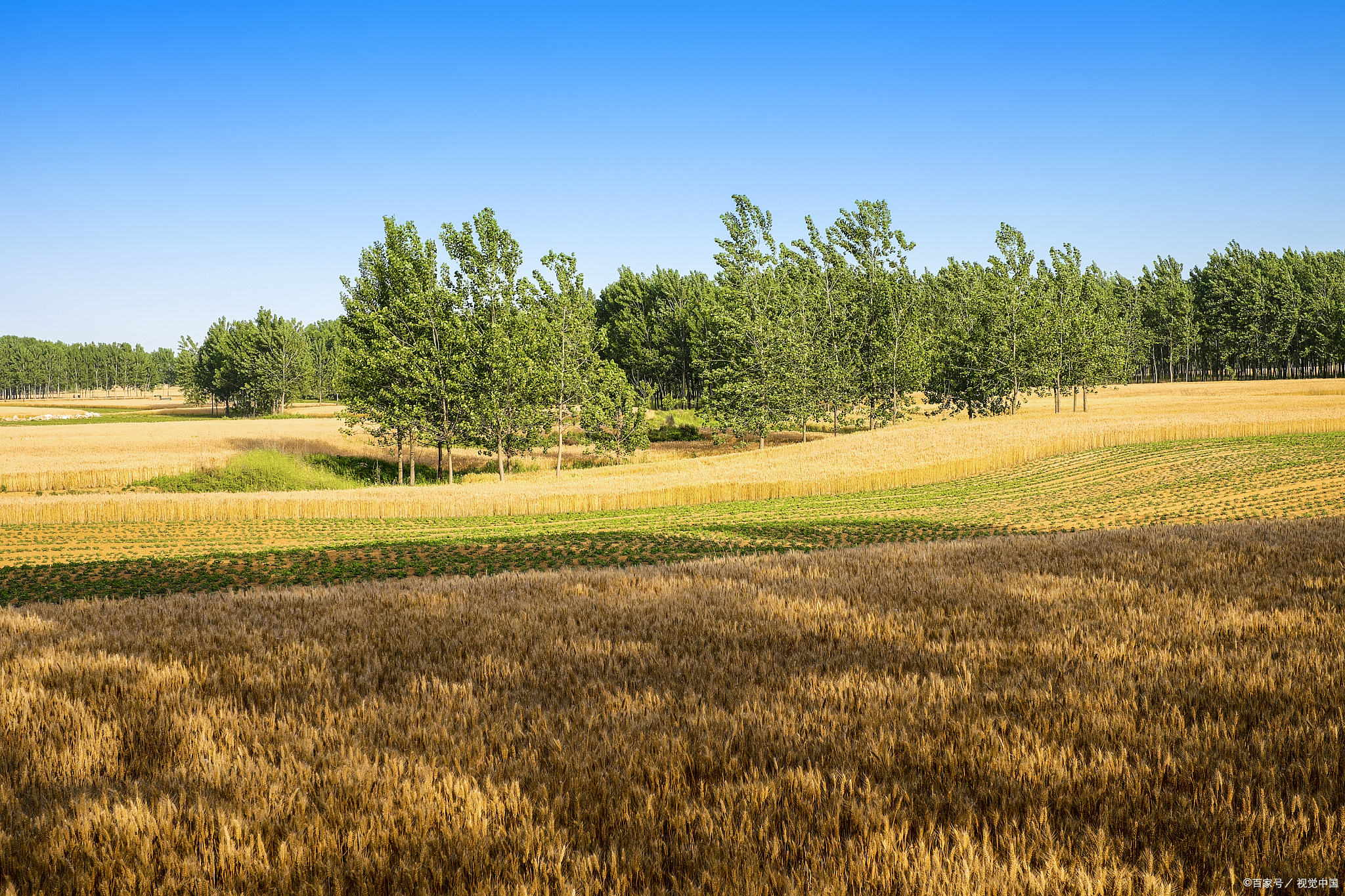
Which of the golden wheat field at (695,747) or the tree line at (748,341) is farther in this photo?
the tree line at (748,341)

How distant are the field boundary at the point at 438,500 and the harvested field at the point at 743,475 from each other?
48mm

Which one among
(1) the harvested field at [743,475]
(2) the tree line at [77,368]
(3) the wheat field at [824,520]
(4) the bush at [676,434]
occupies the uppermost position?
(2) the tree line at [77,368]

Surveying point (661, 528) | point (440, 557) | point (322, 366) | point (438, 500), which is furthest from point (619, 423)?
point (322, 366)

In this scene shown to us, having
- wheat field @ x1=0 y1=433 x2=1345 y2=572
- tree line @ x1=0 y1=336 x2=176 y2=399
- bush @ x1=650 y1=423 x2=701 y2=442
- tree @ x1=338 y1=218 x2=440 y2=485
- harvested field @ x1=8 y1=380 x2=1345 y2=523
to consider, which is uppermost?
tree line @ x1=0 y1=336 x2=176 y2=399

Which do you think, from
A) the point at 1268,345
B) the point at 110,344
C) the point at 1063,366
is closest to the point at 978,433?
the point at 1063,366

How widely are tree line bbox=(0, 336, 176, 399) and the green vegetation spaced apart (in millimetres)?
155615

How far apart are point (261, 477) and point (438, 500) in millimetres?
17957

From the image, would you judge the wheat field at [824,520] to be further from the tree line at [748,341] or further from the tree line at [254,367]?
the tree line at [254,367]

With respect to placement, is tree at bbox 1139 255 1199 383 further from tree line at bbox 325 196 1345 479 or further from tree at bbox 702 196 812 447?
tree at bbox 702 196 812 447

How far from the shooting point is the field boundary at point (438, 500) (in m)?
30.5

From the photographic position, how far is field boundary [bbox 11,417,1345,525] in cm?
3055

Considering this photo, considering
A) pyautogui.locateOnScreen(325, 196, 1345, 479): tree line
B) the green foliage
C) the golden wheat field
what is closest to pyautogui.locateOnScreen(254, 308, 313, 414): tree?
the green foliage

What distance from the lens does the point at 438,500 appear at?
3303 centimetres

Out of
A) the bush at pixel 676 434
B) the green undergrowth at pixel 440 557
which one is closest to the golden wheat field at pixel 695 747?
the green undergrowth at pixel 440 557
